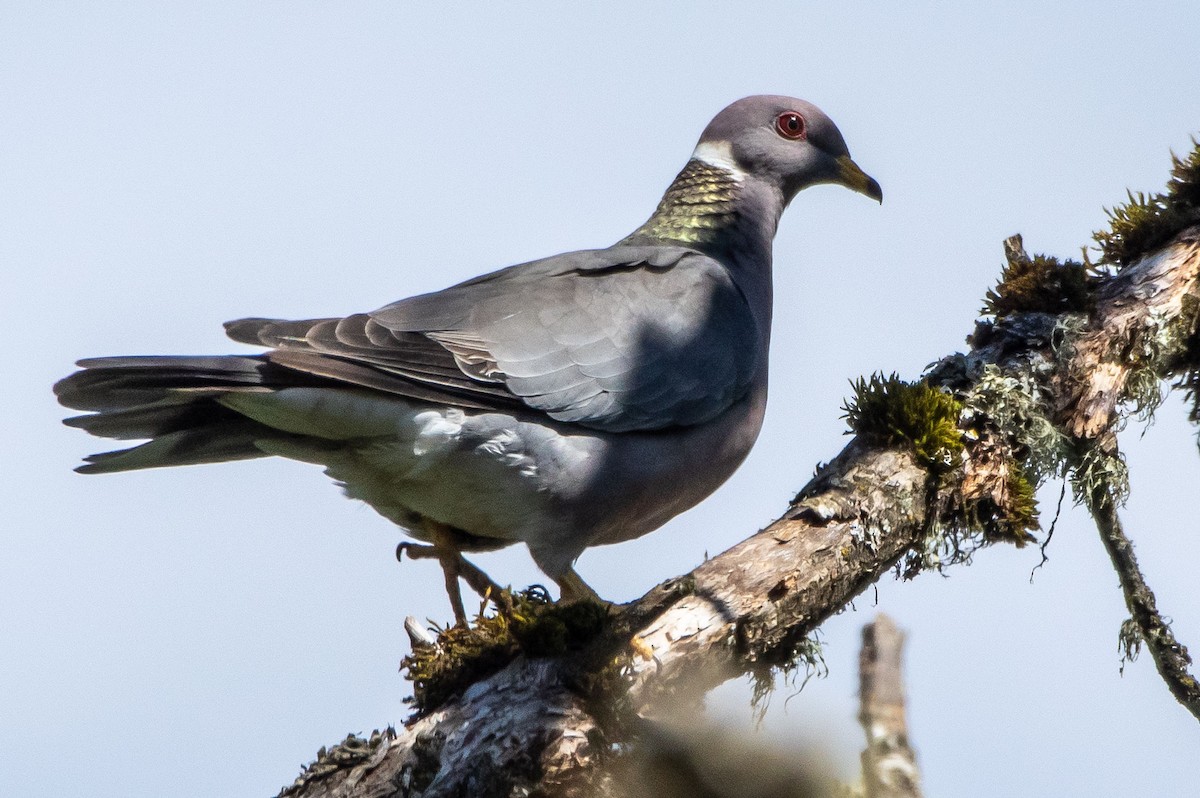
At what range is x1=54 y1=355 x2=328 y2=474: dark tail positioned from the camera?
466 cm

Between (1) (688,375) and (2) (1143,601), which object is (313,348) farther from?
(2) (1143,601)

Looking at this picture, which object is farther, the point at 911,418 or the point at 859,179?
the point at 859,179

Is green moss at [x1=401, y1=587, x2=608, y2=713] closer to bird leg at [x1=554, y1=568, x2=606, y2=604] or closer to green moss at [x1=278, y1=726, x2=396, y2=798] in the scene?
green moss at [x1=278, y1=726, x2=396, y2=798]

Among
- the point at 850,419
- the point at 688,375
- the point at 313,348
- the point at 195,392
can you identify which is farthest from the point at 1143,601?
the point at 195,392

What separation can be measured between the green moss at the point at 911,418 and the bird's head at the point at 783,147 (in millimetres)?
2286

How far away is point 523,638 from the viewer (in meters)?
4.00

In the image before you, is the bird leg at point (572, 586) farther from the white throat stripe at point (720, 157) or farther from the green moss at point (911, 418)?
the white throat stripe at point (720, 157)

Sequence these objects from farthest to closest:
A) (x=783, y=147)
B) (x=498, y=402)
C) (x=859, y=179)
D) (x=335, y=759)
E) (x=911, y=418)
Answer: (x=859, y=179) → (x=783, y=147) → (x=498, y=402) → (x=911, y=418) → (x=335, y=759)

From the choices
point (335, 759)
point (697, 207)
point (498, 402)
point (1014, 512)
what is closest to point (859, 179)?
point (697, 207)

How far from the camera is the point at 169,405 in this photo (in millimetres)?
4855

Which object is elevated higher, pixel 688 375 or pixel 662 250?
pixel 662 250

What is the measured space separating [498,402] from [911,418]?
5.31 feet

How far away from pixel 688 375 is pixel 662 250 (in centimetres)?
79

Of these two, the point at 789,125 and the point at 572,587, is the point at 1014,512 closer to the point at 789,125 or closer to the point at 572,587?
the point at 572,587
